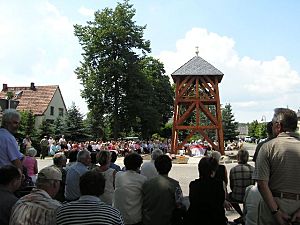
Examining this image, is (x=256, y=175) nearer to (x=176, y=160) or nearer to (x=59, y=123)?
(x=176, y=160)

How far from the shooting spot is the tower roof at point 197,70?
32594 mm

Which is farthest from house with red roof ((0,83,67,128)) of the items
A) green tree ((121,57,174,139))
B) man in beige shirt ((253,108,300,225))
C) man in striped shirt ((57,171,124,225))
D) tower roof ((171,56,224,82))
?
man in beige shirt ((253,108,300,225))

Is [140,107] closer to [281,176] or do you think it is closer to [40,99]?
[40,99]

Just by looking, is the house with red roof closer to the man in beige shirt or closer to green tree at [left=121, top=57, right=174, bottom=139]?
green tree at [left=121, top=57, right=174, bottom=139]

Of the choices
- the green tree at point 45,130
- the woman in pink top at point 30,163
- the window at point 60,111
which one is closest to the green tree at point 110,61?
the green tree at point 45,130

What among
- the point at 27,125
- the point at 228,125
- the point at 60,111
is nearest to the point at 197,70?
the point at 27,125

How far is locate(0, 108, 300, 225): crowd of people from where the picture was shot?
3.99 metres

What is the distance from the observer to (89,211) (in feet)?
12.6

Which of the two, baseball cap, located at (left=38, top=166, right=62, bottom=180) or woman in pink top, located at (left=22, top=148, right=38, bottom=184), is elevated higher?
baseball cap, located at (left=38, top=166, right=62, bottom=180)

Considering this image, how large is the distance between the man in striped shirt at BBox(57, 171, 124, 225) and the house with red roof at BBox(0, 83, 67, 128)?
54.9 metres

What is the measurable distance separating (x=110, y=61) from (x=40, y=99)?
17.1m

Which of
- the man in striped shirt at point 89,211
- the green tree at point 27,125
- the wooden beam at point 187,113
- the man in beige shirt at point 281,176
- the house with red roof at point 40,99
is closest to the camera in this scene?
the man in striped shirt at point 89,211

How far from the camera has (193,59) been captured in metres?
34.6

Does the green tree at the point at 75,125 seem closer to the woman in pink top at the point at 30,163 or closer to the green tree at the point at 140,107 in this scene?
the green tree at the point at 140,107
